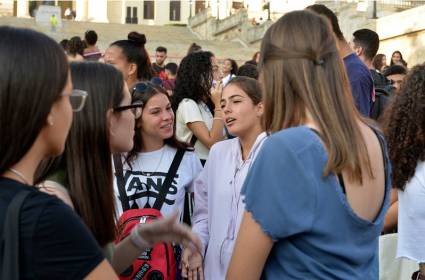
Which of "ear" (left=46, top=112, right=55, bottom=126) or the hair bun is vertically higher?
the hair bun

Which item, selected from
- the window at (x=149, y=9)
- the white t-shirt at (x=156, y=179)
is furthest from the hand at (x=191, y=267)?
the window at (x=149, y=9)

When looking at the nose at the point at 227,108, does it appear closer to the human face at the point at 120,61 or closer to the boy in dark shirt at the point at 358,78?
the boy in dark shirt at the point at 358,78

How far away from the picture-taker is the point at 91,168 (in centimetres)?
269

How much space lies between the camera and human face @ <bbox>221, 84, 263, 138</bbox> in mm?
4676

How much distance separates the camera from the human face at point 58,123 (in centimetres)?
206

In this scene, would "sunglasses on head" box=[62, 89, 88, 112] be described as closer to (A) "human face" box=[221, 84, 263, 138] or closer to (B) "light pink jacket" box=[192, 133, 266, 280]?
(B) "light pink jacket" box=[192, 133, 266, 280]

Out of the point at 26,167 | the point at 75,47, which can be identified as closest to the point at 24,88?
the point at 26,167

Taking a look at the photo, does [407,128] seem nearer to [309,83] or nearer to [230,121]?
[230,121]

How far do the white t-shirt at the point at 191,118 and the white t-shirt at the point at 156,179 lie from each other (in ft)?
5.16

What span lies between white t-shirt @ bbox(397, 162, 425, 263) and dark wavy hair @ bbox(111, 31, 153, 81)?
3.28 metres

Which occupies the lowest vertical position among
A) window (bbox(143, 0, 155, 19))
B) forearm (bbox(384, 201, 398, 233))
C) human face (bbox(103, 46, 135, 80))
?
forearm (bbox(384, 201, 398, 233))

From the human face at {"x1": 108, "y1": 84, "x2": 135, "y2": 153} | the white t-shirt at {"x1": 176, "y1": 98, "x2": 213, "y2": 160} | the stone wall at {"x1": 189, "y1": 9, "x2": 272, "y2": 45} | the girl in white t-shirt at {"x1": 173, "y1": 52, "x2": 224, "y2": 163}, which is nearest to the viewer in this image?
the human face at {"x1": 108, "y1": 84, "x2": 135, "y2": 153}

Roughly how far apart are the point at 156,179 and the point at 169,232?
2.25 meters

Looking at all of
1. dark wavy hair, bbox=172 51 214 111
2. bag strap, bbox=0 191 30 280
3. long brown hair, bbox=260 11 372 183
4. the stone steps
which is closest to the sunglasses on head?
bag strap, bbox=0 191 30 280
